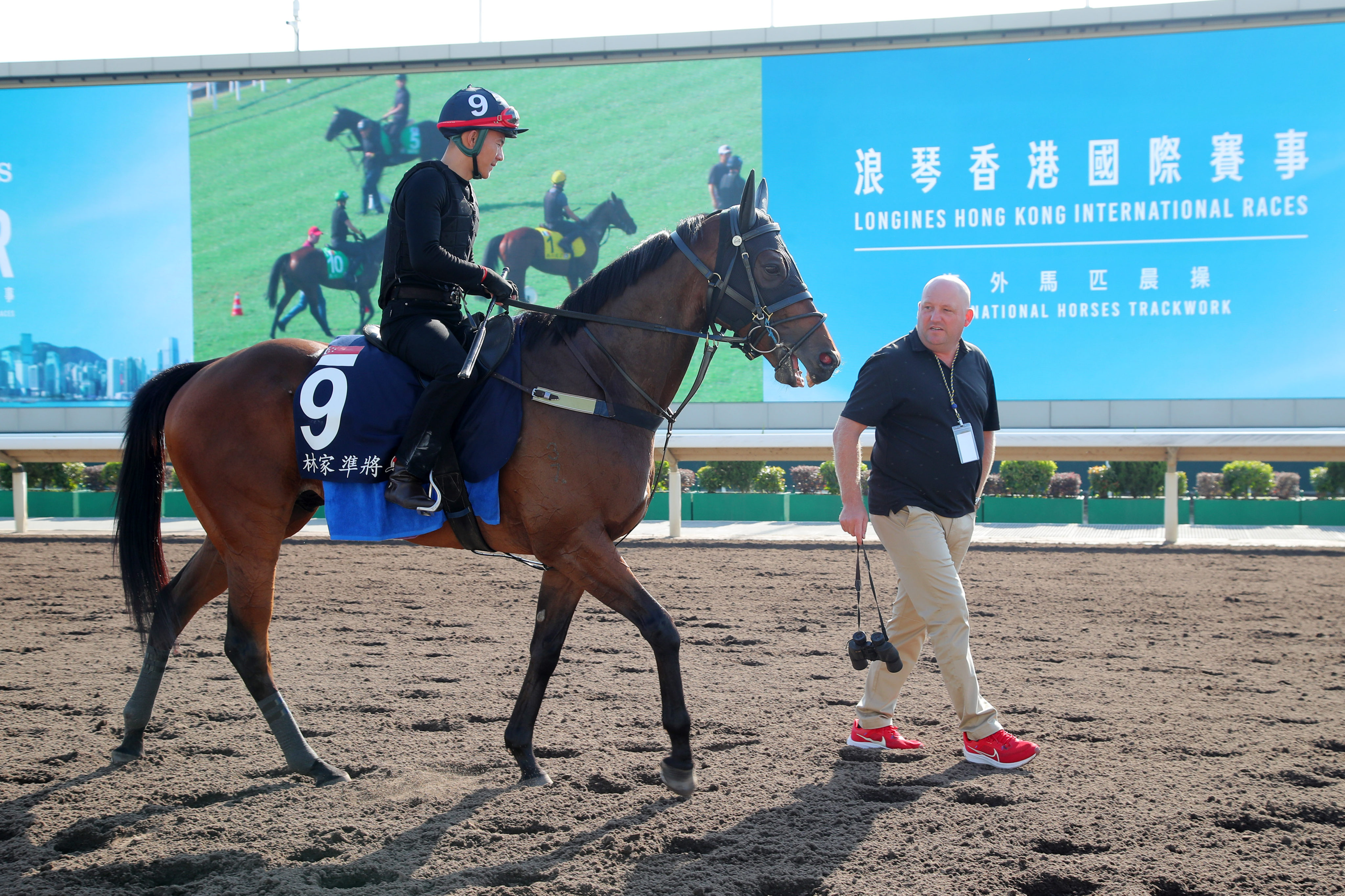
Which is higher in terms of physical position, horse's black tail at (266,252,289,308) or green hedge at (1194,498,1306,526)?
horse's black tail at (266,252,289,308)

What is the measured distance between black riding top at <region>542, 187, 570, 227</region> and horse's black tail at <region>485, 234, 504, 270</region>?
0.82 metres

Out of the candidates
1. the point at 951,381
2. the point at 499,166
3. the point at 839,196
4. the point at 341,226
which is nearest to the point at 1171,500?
the point at 839,196

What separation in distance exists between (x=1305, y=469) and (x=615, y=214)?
12752 mm

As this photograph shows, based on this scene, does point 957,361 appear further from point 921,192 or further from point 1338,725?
point 921,192

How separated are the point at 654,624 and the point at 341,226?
569 inches

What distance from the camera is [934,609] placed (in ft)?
11.3

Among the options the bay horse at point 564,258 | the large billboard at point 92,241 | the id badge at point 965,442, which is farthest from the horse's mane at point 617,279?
the large billboard at point 92,241

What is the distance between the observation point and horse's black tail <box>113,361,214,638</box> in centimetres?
377

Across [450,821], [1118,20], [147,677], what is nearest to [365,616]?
[147,677]

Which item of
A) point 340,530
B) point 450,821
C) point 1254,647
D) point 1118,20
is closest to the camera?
point 450,821

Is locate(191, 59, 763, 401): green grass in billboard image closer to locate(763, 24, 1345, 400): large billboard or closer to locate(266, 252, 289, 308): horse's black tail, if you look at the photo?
locate(266, 252, 289, 308): horse's black tail

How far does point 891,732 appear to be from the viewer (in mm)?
3645

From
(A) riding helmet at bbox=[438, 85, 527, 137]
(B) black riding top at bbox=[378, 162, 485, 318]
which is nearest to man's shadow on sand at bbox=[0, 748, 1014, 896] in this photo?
(B) black riding top at bbox=[378, 162, 485, 318]

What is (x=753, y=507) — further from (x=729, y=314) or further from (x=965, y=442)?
(x=729, y=314)
